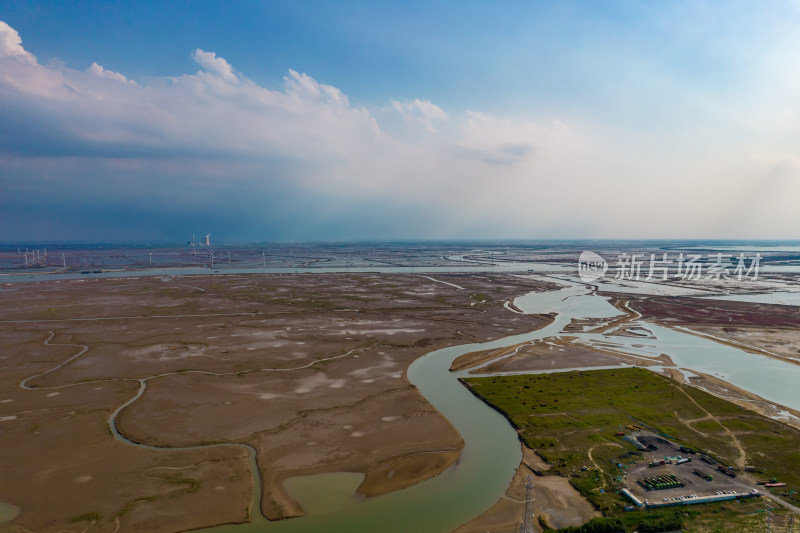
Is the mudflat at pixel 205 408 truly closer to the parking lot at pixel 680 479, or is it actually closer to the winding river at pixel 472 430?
the winding river at pixel 472 430

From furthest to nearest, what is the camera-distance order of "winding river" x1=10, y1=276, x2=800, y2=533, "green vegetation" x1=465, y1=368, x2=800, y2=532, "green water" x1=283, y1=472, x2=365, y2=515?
"green water" x1=283, y1=472, x2=365, y2=515 < "green vegetation" x1=465, y1=368, x2=800, y2=532 < "winding river" x1=10, y1=276, x2=800, y2=533

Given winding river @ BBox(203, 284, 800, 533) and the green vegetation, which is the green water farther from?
the green vegetation

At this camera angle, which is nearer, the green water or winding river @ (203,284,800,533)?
winding river @ (203,284,800,533)

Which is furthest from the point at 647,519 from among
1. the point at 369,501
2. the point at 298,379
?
the point at 298,379

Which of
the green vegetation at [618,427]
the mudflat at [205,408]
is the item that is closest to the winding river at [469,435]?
the mudflat at [205,408]

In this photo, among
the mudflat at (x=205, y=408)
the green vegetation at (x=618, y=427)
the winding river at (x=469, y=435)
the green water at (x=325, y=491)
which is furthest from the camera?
the mudflat at (x=205, y=408)

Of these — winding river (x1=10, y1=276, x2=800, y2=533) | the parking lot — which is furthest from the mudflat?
the parking lot

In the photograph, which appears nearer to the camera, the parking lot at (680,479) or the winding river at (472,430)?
the winding river at (472,430)

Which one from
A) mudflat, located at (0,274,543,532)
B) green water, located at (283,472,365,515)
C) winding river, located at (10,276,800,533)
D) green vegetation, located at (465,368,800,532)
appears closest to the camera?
winding river, located at (10,276,800,533)

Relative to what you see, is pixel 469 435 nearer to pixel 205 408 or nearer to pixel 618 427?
pixel 618 427
